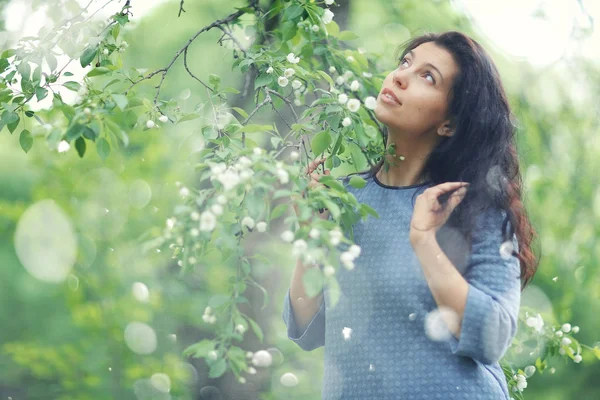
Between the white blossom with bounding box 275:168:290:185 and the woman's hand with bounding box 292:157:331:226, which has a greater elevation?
the white blossom with bounding box 275:168:290:185

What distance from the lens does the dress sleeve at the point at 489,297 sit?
1.54 m

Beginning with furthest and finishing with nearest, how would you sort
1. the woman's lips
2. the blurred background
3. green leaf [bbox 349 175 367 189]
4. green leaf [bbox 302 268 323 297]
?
the blurred background → the woman's lips → green leaf [bbox 349 175 367 189] → green leaf [bbox 302 268 323 297]

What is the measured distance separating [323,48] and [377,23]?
2.82 meters

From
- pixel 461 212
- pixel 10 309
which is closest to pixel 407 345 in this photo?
pixel 461 212

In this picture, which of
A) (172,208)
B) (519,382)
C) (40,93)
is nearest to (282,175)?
(40,93)

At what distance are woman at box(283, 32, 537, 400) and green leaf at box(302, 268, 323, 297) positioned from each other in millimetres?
309

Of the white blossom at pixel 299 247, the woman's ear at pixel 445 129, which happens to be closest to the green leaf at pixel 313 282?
the white blossom at pixel 299 247

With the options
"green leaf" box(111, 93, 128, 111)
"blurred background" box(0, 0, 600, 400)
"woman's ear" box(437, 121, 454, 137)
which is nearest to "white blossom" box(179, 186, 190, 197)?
"green leaf" box(111, 93, 128, 111)

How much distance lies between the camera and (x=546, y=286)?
5.51 m

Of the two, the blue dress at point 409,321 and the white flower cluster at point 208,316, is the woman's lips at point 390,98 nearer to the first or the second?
the blue dress at point 409,321

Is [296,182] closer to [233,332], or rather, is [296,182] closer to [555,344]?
[233,332]

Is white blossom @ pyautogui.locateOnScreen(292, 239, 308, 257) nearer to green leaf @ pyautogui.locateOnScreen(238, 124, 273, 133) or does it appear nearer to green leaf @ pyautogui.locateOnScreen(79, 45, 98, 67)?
green leaf @ pyautogui.locateOnScreen(238, 124, 273, 133)

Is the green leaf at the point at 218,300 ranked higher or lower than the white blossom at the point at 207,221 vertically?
Answer: lower

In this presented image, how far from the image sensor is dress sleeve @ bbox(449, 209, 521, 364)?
1.54 metres
